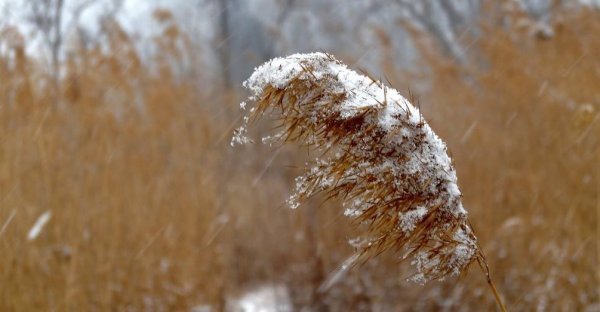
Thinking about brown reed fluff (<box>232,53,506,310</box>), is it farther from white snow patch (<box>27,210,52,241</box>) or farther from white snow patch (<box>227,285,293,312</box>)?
white snow patch (<box>227,285,293,312</box>)

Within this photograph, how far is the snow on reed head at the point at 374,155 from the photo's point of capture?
1.04 m

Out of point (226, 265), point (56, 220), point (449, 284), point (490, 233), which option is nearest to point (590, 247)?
point (490, 233)

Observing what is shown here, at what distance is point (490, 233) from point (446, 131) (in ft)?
4.30

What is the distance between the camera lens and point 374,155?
1048mm

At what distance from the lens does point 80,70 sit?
441 cm

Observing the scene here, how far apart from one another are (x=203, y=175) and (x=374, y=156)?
4.37 metres

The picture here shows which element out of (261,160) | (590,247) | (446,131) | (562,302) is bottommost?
(562,302)

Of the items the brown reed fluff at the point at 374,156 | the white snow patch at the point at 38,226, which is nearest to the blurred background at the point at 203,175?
the white snow patch at the point at 38,226

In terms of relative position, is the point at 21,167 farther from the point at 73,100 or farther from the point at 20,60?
the point at 73,100

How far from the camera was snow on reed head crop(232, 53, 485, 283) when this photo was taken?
1.04 metres

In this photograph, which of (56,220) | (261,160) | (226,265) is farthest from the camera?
(261,160)

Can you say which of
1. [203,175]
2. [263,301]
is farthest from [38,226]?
[263,301]

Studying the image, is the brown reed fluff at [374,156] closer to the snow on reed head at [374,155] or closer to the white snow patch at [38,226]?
the snow on reed head at [374,155]

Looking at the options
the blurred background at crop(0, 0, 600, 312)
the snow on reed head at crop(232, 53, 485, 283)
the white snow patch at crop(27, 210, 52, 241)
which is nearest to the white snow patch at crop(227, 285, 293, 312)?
the blurred background at crop(0, 0, 600, 312)
